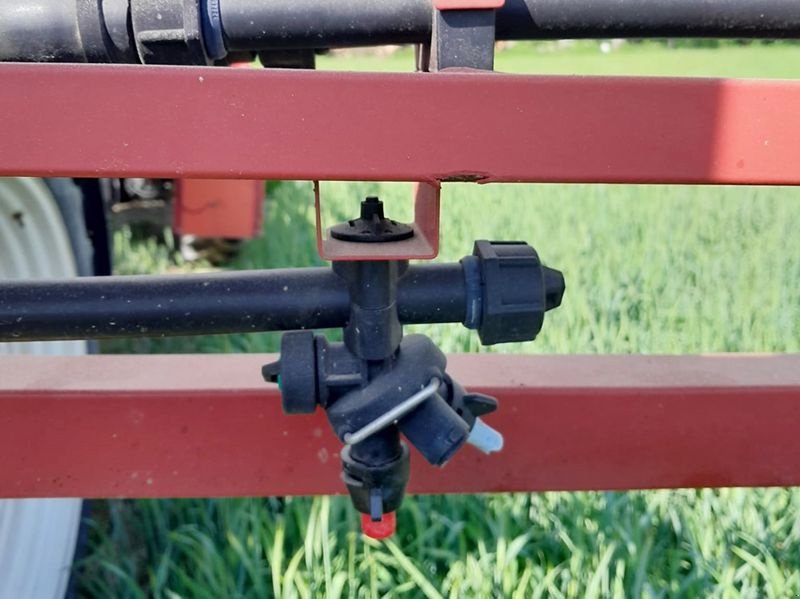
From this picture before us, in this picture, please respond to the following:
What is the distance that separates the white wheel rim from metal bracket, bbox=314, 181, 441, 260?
74 cm

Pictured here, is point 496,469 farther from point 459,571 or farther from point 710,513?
point 710,513

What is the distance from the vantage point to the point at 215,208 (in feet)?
8.12

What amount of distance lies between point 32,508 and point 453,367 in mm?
745

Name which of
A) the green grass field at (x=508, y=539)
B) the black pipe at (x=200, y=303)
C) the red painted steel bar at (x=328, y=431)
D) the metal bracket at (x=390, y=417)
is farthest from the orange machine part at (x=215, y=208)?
the metal bracket at (x=390, y=417)

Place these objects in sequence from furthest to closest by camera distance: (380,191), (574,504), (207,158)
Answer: (380,191)
(574,504)
(207,158)

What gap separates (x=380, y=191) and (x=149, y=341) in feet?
7.18

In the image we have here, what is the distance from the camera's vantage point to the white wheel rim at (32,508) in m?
1.23

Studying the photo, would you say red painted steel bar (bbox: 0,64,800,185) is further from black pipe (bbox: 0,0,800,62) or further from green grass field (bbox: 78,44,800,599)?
green grass field (bbox: 78,44,800,599)

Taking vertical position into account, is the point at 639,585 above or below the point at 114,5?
below

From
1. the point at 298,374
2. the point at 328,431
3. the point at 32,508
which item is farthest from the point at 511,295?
the point at 32,508

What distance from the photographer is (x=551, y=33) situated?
707mm

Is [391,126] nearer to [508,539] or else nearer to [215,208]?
[508,539]

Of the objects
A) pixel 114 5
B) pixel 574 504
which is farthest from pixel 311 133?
pixel 574 504

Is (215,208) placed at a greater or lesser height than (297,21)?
lesser
